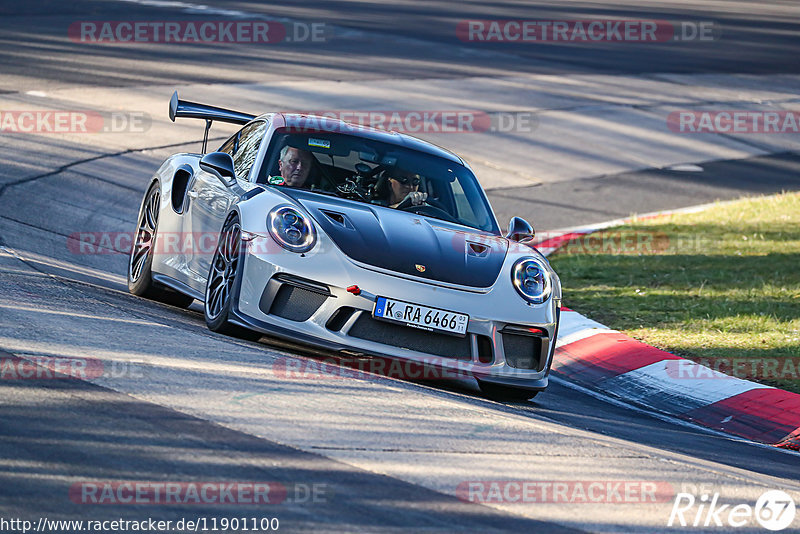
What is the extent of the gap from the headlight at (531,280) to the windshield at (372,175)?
75 cm

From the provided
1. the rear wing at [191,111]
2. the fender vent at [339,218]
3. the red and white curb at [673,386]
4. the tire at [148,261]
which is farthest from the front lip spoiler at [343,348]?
the rear wing at [191,111]

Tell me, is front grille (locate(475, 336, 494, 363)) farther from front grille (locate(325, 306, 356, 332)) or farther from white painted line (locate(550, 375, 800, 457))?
white painted line (locate(550, 375, 800, 457))

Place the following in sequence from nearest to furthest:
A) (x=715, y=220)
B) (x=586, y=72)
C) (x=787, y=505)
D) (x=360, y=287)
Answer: (x=787, y=505) < (x=360, y=287) < (x=715, y=220) < (x=586, y=72)

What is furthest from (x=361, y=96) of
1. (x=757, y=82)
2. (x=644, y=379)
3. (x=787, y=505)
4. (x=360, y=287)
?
(x=787, y=505)

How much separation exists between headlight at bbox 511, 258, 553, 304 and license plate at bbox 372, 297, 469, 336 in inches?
21.1

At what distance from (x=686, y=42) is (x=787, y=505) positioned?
89.5ft

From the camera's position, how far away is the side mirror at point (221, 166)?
745 cm

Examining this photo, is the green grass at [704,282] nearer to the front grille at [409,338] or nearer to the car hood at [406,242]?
the car hood at [406,242]

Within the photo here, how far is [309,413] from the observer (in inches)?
208

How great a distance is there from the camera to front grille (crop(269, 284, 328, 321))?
21.0 ft

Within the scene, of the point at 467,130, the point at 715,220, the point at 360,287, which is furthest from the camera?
the point at 467,130

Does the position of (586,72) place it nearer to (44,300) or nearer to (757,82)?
(757,82)

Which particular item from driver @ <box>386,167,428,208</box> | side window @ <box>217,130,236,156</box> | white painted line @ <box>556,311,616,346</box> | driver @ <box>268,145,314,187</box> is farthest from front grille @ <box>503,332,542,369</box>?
side window @ <box>217,130,236,156</box>

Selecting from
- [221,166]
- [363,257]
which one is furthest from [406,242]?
[221,166]
